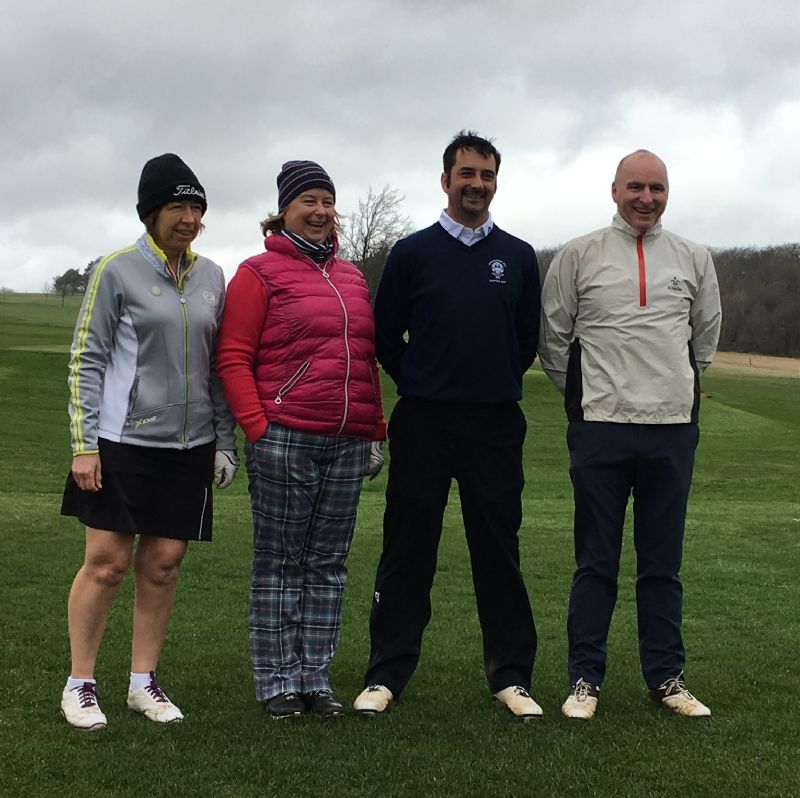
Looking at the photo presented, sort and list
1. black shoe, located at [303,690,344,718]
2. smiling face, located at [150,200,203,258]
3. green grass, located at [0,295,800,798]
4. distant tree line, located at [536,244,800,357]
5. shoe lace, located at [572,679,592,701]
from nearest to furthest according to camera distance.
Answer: green grass, located at [0,295,800,798]
smiling face, located at [150,200,203,258]
black shoe, located at [303,690,344,718]
shoe lace, located at [572,679,592,701]
distant tree line, located at [536,244,800,357]

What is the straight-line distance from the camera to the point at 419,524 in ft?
14.0

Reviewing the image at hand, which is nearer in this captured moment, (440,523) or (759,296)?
(440,523)

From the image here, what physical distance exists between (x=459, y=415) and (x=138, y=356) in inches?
51.8

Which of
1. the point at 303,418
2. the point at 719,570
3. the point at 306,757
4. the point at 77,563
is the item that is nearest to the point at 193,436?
the point at 303,418

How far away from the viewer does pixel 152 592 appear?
4016mm

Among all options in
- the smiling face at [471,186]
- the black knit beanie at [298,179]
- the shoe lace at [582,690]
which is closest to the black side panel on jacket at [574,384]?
the smiling face at [471,186]

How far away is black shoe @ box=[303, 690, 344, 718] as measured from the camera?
13.2ft

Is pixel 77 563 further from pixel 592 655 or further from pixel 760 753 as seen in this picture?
pixel 760 753

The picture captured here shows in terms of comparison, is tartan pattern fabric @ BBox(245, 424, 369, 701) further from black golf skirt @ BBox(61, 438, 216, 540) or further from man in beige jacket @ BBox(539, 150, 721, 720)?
man in beige jacket @ BBox(539, 150, 721, 720)

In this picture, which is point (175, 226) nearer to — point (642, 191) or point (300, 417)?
point (300, 417)

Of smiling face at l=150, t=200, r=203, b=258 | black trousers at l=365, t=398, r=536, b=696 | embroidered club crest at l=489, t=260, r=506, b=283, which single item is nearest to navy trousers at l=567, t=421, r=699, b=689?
black trousers at l=365, t=398, r=536, b=696

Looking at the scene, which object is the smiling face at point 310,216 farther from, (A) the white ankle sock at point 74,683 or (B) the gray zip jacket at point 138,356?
(A) the white ankle sock at point 74,683

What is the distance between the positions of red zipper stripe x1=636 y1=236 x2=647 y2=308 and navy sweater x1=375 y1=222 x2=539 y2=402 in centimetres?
46

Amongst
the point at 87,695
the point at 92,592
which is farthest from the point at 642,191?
the point at 87,695
